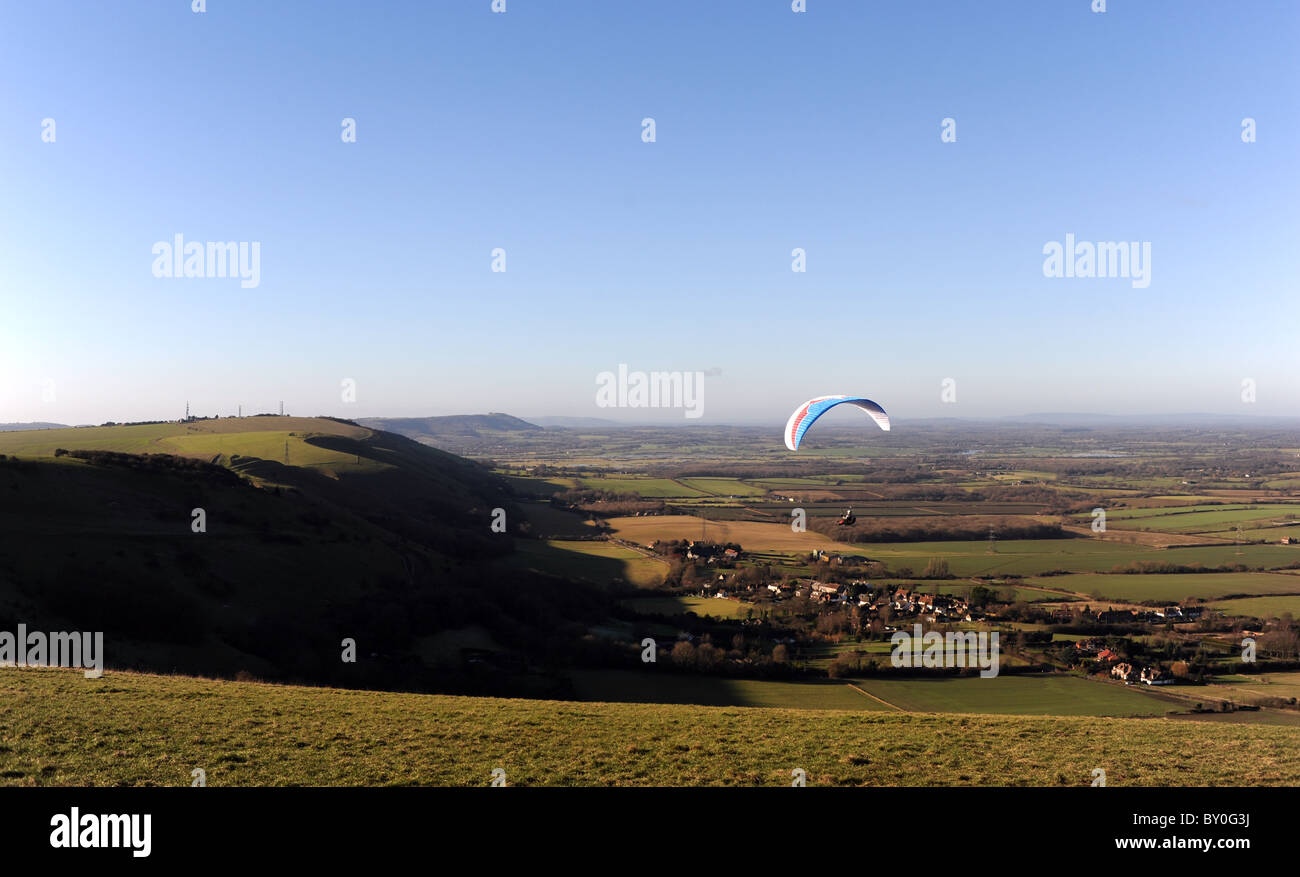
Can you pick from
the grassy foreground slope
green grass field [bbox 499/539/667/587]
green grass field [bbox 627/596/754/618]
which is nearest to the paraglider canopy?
the grassy foreground slope

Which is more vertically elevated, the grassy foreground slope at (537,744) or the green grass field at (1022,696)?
the grassy foreground slope at (537,744)

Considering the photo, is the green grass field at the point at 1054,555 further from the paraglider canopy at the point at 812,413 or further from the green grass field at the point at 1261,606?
the paraglider canopy at the point at 812,413

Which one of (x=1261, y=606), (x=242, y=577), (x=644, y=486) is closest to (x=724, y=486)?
(x=644, y=486)

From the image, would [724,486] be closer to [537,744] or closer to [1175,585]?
[1175,585]

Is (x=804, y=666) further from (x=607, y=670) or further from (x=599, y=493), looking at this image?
(x=599, y=493)

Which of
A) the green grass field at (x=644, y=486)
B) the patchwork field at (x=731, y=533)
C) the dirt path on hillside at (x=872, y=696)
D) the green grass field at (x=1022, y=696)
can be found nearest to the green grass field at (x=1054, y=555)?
the patchwork field at (x=731, y=533)

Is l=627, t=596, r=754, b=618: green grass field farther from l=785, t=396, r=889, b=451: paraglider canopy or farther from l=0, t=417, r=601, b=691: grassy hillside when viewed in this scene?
l=785, t=396, r=889, b=451: paraglider canopy

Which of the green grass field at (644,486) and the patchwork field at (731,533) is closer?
the patchwork field at (731,533)

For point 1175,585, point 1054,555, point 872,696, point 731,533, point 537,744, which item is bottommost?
point 872,696
